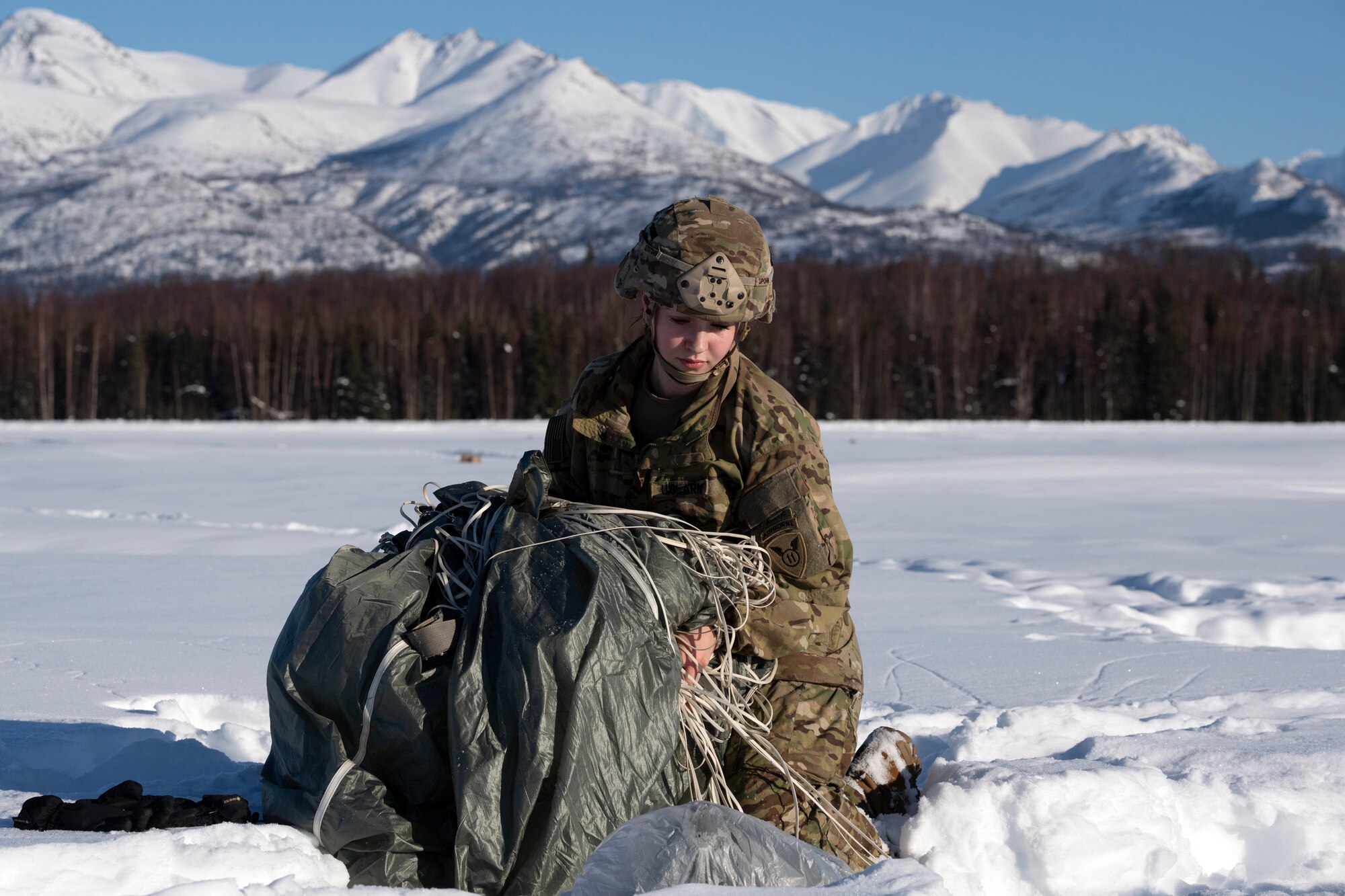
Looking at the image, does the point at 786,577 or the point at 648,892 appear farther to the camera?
the point at 786,577

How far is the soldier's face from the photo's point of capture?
106 inches

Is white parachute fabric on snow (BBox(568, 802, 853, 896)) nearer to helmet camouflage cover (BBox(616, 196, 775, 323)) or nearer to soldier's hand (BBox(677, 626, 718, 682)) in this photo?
soldier's hand (BBox(677, 626, 718, 682))

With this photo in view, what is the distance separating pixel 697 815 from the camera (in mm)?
2223

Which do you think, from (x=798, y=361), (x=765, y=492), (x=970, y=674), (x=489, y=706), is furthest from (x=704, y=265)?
(x=798, y=361)

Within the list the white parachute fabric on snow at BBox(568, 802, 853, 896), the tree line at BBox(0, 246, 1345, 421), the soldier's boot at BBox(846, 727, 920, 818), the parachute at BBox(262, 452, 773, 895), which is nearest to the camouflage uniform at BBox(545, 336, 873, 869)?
the soldier's boot at BBox(846, 727, 920, 818)

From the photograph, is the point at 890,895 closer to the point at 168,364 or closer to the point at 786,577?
the point at 786,577

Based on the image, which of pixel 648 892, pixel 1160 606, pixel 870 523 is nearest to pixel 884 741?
pixel 648 892

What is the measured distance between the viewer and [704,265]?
2.66 meters

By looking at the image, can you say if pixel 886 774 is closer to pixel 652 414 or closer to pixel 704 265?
pixel 652 414

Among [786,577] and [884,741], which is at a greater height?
[786,577]

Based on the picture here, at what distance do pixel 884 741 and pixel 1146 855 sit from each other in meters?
0.64

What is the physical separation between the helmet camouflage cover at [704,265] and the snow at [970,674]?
1.19 meters

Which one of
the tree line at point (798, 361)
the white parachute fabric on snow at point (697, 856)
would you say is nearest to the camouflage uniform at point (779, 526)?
the white parachute fabric on snow at point (697, 856)

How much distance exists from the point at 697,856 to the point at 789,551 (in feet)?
2.53
